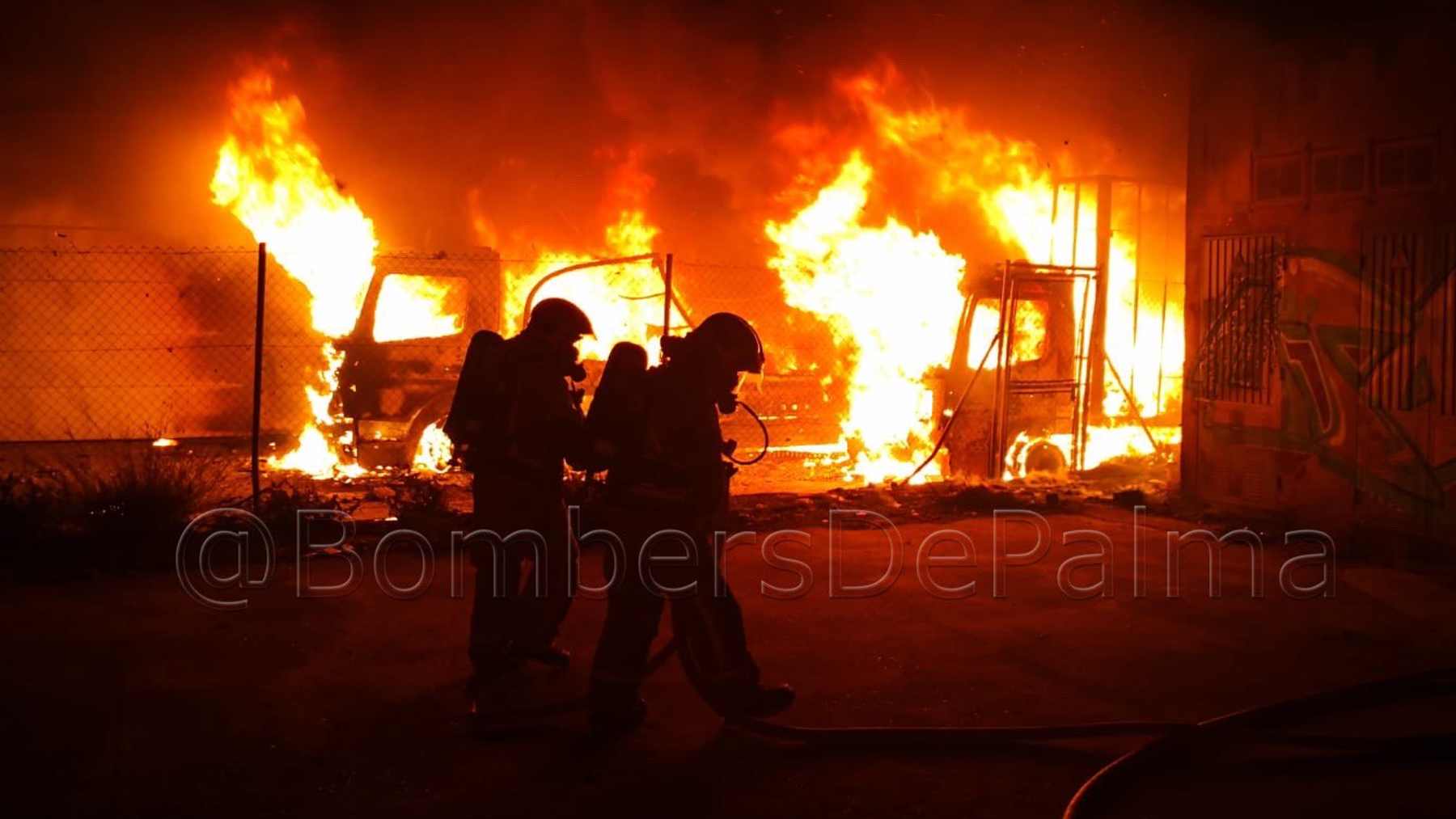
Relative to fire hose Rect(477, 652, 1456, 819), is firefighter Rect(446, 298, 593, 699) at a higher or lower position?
higher

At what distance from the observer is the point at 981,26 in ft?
59.3

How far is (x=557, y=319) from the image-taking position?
5215 mm

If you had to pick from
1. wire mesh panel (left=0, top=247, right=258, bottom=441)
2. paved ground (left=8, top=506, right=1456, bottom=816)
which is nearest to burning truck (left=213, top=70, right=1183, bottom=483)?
wire mesh panel (left=0, top=247, right=258, bottom=441)

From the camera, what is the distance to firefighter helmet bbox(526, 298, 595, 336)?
5215 millimetres

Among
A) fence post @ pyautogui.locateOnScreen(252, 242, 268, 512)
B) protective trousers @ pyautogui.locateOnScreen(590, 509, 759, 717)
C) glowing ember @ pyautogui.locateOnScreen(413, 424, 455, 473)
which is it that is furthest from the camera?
glowing ember @ pyautogui.locateOnScreen(413, 424, 455, 473)

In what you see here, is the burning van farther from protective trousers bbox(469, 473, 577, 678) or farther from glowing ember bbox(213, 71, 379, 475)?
protective trousers bbox(469, 473, 577, 678)

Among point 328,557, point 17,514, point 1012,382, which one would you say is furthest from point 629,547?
point 1012,382

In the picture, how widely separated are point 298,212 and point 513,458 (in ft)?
37.1

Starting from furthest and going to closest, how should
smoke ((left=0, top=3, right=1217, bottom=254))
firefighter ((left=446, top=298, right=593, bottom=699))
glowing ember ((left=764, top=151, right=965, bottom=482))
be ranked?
1. smoke ((left=0, top=3, right=1217, bottom=254))
2. glowing ember ((left=764, top=151, right=965, bottom=482))
3. firefighter ((left=446, top=298, right=593, bottom=699))

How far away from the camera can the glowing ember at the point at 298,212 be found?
14.0 metres

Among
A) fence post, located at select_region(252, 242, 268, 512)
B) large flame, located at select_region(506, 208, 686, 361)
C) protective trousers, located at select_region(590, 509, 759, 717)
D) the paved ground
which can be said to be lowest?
the paved ground

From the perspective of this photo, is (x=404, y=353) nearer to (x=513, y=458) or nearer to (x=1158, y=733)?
(x=513, y=458)

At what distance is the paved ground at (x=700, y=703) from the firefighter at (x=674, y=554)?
21 cm

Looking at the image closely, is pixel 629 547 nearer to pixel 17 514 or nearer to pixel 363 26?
pixel 17 514
